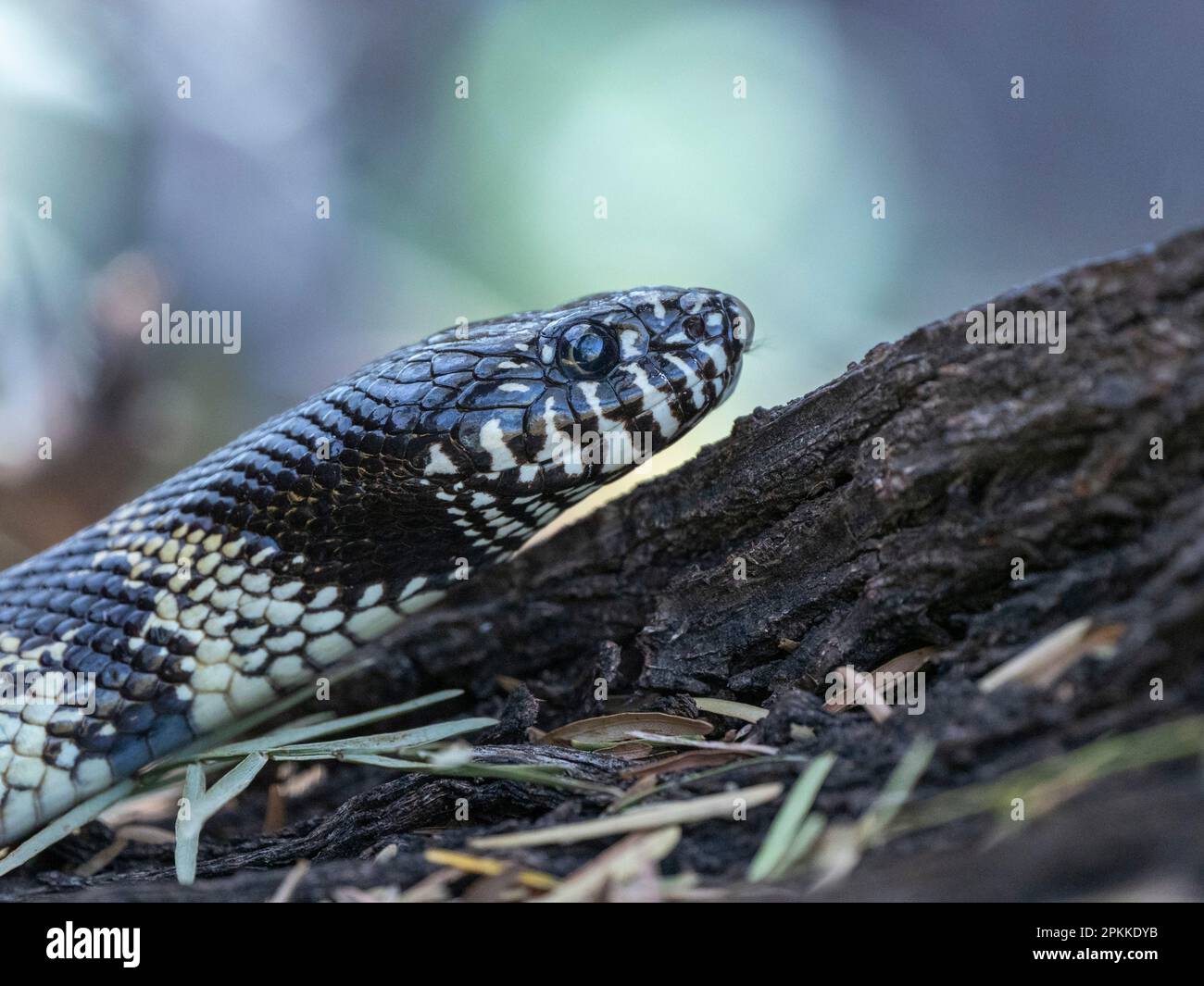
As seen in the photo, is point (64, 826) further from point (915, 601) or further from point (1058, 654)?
point (1058, 654)

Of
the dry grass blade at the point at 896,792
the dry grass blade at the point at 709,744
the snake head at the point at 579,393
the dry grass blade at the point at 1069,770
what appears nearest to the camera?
the dry grass blade at the point at 1069,770

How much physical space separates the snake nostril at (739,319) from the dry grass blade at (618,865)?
2.14 m

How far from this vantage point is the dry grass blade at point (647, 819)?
250 centimetres

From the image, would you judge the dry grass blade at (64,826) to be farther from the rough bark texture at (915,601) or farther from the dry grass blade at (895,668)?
the dry grass blade at (895,668)

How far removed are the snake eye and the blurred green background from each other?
654 cm

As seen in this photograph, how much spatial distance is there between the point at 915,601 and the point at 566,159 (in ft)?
35.3

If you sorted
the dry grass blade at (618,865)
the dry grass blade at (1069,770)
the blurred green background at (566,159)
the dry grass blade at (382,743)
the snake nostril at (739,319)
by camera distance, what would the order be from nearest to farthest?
the dry grass blade at (1069,770)
the dry grass blade at (618,865)
the dry grass blade at (382,743)
the snake nostril at (739,319)
the blurred green background at (566,159)

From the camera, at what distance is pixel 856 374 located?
332 centimetres

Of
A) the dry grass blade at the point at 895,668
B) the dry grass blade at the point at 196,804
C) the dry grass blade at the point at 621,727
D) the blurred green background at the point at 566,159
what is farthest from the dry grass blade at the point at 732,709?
the blurred green background at the point at 566,159

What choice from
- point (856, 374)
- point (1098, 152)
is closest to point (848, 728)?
point (856, 374)

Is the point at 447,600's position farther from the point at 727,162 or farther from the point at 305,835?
the point at 727,162

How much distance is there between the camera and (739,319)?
4.00 meters

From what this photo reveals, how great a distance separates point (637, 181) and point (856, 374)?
968cm

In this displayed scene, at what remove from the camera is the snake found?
3.80 meters
